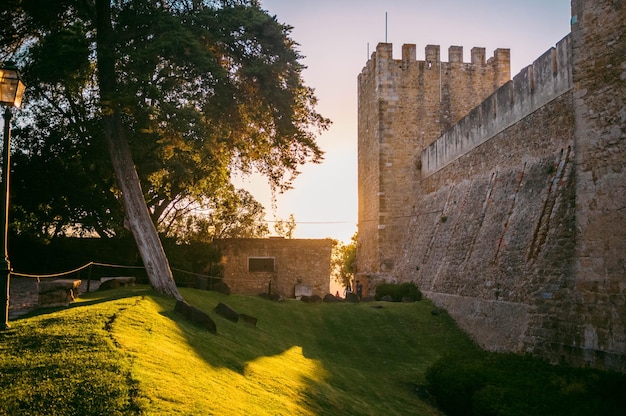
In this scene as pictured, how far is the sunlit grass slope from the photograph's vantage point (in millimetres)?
5223

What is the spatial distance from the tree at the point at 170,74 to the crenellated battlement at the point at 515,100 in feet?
19.6

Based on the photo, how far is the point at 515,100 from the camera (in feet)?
52.6

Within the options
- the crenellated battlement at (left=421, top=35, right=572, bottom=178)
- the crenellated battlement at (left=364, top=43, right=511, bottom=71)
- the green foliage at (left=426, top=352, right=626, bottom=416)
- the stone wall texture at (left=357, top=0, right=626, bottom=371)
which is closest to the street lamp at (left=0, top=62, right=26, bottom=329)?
the green foliage at (left=426, top=352, right=626, bottom=416)

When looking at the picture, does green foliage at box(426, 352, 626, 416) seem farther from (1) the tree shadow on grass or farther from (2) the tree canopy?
(2) the tree canopy

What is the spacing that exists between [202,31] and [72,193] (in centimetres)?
939

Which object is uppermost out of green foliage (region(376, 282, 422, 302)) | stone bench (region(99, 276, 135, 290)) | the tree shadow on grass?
stone bench (region(99, 276, 135, 290))

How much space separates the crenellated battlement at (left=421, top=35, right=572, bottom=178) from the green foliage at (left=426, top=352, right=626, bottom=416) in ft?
24.2

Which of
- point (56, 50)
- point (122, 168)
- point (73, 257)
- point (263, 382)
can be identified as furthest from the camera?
point (73, 257)

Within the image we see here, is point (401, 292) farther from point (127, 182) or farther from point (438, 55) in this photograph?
point (438, 55)

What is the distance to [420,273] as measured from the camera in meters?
21.8

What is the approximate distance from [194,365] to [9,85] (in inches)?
204

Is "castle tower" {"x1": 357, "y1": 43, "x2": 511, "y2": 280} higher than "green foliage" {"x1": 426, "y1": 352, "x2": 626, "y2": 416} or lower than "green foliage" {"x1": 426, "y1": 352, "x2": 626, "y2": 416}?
higher

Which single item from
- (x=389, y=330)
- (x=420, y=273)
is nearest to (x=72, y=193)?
(x=389, y=330)

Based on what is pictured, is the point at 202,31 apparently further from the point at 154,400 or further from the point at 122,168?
the point at 154,400
